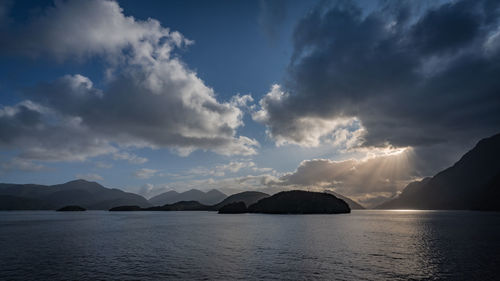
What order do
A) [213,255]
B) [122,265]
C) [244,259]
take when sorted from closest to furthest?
[122,265]
[244,259]
[213,255]

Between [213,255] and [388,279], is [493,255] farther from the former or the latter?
[213,255]

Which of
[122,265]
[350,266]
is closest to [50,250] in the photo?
[122,265]

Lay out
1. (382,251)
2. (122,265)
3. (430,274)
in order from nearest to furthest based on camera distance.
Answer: (430,274) < (122,265) < (382,251)

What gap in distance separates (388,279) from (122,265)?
131ft

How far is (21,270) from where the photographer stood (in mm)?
39094

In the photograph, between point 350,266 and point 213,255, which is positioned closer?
point 350,266

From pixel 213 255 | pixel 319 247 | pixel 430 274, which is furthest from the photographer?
pixel 319 247

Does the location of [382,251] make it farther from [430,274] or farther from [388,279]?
[388,279]

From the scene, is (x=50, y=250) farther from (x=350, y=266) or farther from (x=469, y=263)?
(x=469, y=263)

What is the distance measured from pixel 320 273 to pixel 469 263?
2632 centimetres

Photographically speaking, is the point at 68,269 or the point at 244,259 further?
the point at 244,259

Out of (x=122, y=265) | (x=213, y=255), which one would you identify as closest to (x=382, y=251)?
(x=213, y=255)

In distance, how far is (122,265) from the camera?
43.0m

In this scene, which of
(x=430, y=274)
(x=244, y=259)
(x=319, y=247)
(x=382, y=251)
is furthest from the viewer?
(x=319, y=247)
